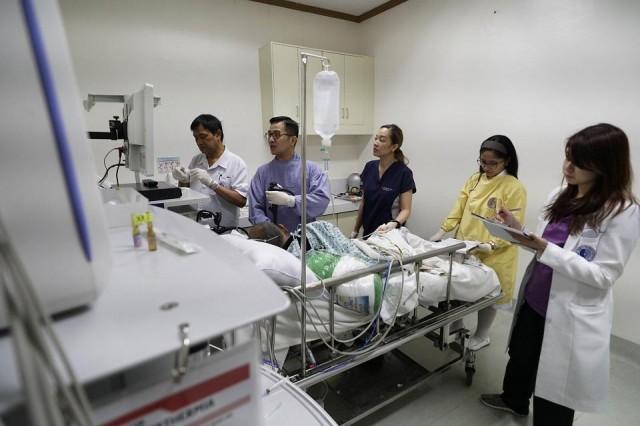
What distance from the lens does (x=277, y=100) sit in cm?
314

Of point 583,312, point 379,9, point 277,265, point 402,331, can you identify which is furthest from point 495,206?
point 379,9

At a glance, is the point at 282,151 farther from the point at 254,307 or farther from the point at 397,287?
the point at 254,307

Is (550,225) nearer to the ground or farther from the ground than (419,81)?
nearer to the ground

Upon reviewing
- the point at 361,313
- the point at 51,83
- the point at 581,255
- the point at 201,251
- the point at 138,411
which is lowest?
the point at 361,313

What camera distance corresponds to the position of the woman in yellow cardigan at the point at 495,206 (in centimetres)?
183

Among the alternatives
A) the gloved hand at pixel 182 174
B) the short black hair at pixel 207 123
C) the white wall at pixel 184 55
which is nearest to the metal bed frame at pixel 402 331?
the gloved hand at pixel 182 174

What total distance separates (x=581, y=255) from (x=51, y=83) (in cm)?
159

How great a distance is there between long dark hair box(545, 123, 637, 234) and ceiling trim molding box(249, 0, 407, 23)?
2.67 meters

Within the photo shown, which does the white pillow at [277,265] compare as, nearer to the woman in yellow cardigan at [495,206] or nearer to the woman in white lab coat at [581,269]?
the woman in white lab coat at [581,269]

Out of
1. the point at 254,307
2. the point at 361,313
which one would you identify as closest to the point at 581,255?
the point at 361,313

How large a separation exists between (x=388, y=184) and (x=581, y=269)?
1.33m

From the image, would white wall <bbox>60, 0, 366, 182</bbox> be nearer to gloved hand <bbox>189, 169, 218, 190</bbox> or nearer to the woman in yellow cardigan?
gloved hand <bbox>189, 169, 218, 190</bbox>

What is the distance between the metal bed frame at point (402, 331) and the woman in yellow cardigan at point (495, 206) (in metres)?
0.16

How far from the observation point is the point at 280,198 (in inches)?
76.0
